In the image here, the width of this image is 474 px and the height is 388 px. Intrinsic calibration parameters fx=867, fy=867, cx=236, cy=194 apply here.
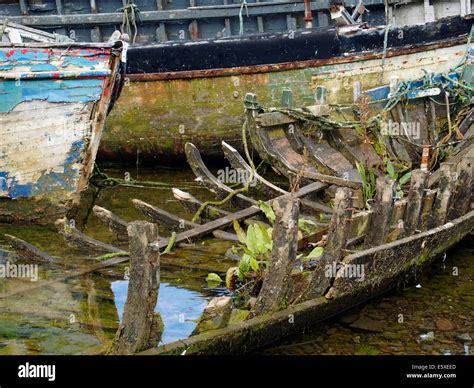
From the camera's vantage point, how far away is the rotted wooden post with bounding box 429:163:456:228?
779cm

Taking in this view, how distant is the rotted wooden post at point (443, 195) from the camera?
7789mm

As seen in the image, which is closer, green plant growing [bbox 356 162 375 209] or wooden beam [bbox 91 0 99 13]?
green plant growing [bbox 356 162 375 209]

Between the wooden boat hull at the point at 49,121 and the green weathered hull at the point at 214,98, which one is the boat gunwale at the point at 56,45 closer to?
the wooden boat hull at the point at 49,121

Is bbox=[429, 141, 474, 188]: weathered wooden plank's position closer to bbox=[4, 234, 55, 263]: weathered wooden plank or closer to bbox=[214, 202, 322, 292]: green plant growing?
bbox=[214, 202, 322, 292]: green plant growing

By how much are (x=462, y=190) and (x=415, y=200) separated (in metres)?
0.96

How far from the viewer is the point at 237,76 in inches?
448

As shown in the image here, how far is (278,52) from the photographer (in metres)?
11.2

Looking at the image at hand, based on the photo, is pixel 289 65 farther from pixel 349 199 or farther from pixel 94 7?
pixel 349 199

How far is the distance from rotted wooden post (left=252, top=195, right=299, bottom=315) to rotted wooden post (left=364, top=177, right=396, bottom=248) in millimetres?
1206

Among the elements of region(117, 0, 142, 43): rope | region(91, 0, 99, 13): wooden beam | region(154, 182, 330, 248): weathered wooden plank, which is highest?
region(91, 0, 99, 13): wooden beam

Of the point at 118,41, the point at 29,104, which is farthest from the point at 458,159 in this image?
the point at 29,104

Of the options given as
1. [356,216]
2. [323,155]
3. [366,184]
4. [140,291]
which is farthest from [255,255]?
[323,155]

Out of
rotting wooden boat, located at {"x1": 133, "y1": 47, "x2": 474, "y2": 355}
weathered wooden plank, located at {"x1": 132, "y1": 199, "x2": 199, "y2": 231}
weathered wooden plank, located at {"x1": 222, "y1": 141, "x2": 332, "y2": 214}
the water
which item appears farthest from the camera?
weathered wooden plank, located at {"x1": 222, "y1": 141, "x2": 332, "y2": 214}

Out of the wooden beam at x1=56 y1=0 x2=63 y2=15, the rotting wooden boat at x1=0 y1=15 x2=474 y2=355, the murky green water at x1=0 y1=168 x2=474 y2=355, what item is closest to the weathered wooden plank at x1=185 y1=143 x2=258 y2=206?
the rotting wooden boat at x1=0 y1=15 x2=474 y2=355
